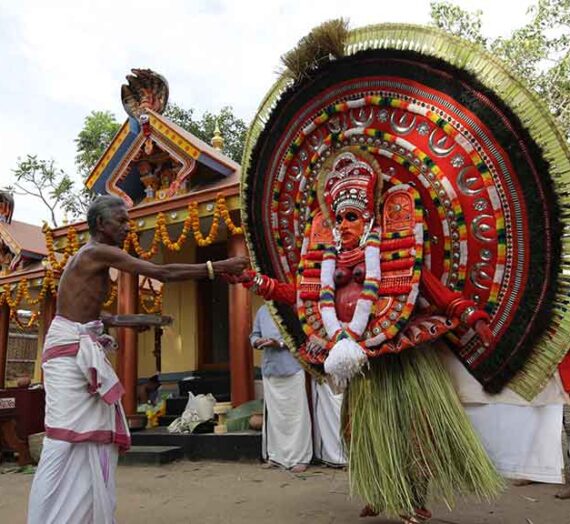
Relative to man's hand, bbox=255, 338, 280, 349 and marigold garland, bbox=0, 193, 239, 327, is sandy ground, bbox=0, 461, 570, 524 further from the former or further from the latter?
marigold garland, bbox=0, 193, 239, 327

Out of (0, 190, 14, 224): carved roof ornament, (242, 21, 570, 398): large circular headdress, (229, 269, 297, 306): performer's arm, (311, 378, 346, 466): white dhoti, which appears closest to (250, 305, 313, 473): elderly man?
(311, 378, 346, 466): white dhoti

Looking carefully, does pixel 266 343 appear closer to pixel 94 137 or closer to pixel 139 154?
pixel 139 154

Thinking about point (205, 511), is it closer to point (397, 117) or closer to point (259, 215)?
point (259, 215)

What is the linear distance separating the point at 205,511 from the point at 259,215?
211 cm

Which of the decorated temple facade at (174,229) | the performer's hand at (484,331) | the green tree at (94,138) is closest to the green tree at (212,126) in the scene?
the green tree at (94,138)

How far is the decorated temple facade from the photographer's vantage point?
23.3 feet

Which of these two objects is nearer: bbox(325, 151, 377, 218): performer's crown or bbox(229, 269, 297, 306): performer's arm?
bbox(325, 151, 377, 218): performer's crown

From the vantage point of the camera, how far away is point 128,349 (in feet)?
25.6

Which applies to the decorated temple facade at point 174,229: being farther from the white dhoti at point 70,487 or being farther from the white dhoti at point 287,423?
the white dhoti at point 70,487

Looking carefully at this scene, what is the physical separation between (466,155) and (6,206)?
13713 millimetres

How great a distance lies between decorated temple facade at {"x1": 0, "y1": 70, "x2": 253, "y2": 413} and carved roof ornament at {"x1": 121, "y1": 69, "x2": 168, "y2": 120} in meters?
0.02

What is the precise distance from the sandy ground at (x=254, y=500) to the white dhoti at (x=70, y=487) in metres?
1.06

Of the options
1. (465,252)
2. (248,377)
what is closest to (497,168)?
(465,252)

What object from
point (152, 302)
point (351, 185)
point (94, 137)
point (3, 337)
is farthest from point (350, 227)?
point (94, 137)
